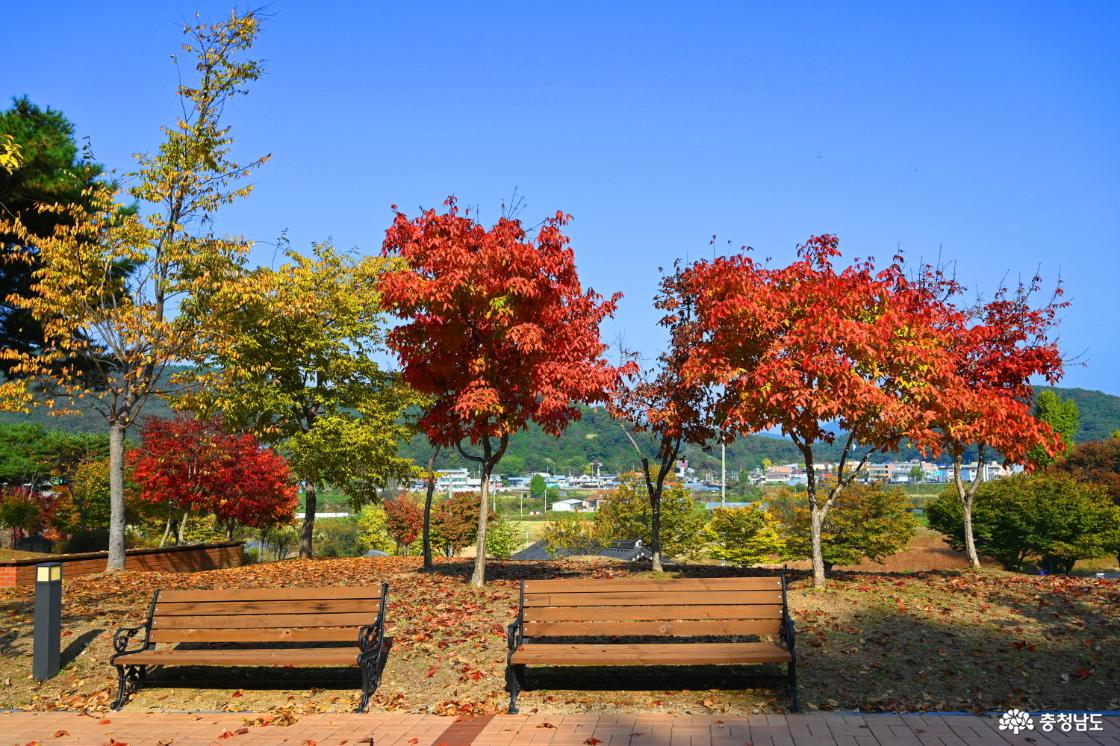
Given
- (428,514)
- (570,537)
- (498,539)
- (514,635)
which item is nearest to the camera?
(514,635)

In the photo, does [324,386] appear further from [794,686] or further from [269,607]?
[794,686]

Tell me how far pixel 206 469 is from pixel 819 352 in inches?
790

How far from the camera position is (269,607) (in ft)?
24.6

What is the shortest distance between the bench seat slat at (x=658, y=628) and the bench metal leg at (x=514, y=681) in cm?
31

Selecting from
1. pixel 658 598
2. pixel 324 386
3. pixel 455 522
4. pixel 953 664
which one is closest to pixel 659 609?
pixel 658 598

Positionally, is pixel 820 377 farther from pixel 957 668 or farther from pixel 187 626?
pixel 187 626

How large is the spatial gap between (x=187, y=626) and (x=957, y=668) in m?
6.87

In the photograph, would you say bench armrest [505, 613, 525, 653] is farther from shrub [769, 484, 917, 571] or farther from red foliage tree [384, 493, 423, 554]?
red foliage tree [384, 493, 423, 554]

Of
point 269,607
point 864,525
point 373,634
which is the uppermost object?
point 269,607

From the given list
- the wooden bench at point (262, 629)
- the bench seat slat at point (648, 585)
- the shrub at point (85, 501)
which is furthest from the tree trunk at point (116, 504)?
the shrub at point (85, 501)

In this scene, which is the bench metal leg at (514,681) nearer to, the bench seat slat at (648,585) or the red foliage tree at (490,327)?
the bench seat slat at (648,585)

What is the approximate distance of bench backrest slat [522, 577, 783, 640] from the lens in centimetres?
703

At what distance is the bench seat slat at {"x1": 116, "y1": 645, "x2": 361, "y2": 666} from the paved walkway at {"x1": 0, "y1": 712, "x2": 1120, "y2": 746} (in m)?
0.43

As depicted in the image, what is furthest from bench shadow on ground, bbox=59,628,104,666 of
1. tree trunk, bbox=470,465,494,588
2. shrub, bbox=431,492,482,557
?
shrub, bbox=431,492,482,557
